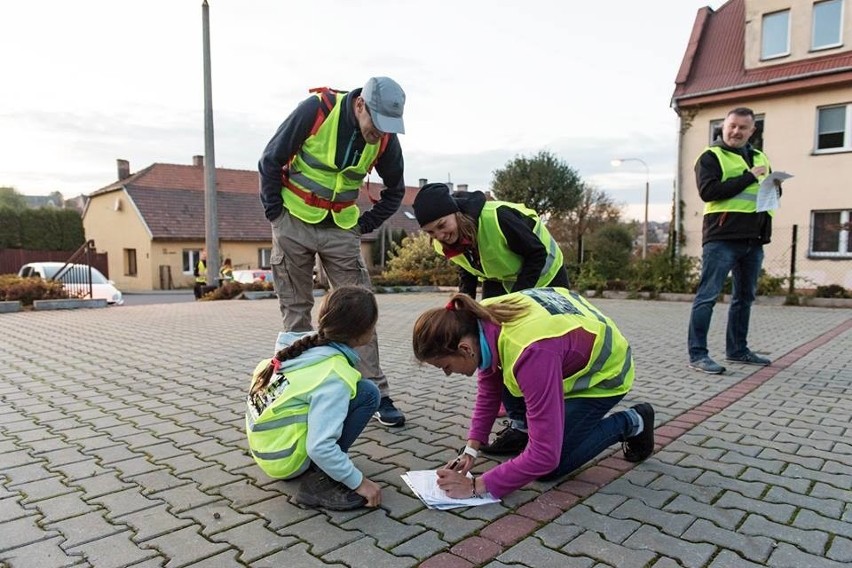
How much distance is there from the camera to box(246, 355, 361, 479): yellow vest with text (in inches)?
90.4

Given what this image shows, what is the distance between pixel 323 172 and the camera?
329 centimetres

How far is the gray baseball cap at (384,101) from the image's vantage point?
9.96ft

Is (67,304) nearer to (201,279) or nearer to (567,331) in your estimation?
(201,279)

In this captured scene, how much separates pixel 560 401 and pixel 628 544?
523 millimetres

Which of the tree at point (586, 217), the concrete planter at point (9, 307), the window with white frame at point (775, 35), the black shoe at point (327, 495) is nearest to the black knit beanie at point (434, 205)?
the black shoe at point (327, 495)

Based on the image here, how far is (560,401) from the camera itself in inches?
85.8

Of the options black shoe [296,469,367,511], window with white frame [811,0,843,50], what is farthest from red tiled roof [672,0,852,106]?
black shoe [296,469,367,511]

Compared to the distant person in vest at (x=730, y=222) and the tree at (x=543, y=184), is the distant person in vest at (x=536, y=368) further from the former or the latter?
the tree at (x=543, y=184)

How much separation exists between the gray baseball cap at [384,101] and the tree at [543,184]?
79.5 ft

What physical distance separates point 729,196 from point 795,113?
556 inches

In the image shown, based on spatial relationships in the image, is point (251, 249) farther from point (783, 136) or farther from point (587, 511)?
point (587, 511)

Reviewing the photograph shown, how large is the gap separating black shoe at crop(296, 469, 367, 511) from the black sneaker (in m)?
1.04

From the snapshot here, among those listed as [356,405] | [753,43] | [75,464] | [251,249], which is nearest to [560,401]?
[356,405]

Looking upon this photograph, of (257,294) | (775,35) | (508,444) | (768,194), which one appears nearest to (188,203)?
(257,294)
